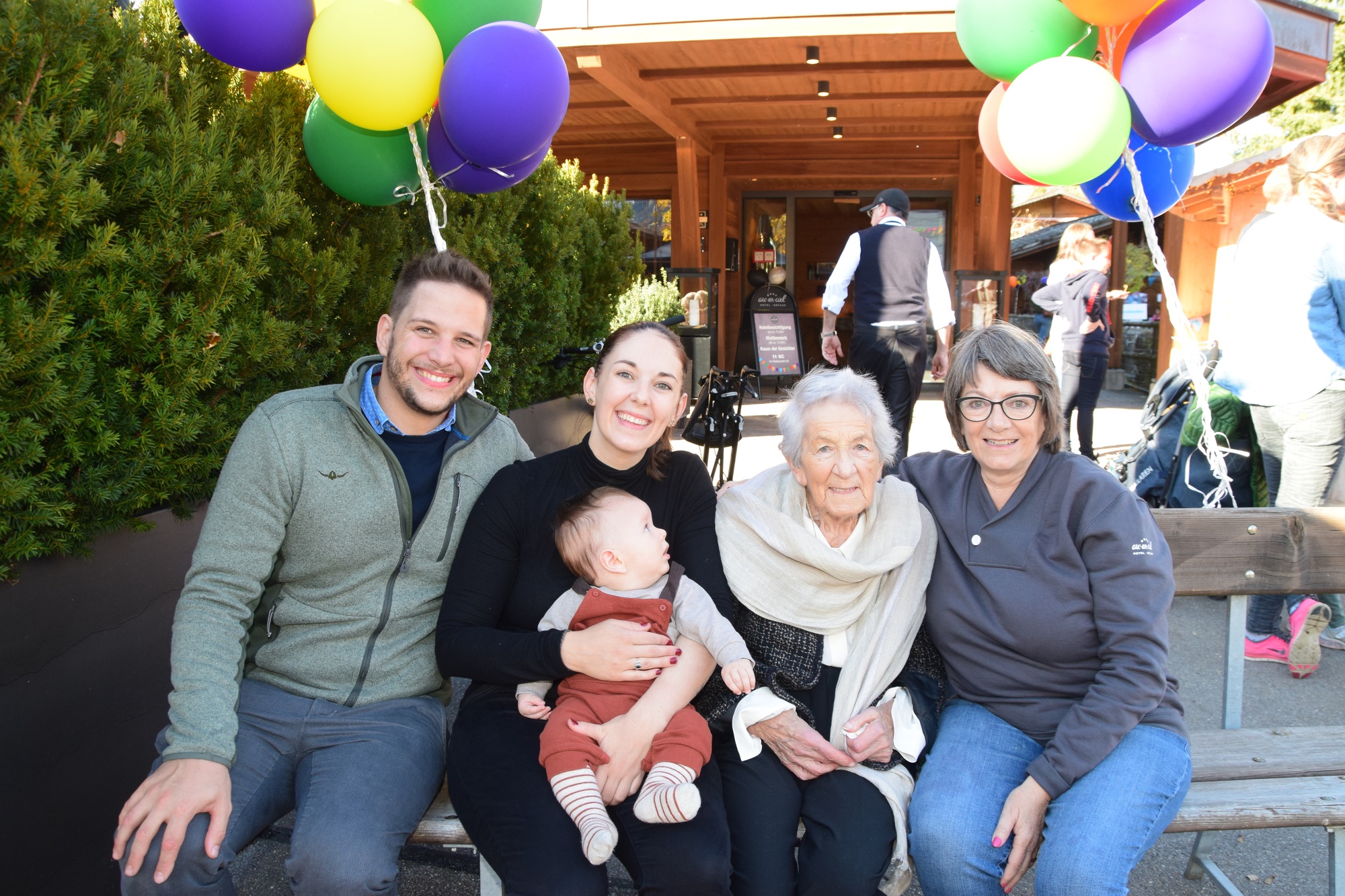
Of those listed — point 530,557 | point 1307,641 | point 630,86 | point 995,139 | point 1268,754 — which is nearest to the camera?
point 530,557

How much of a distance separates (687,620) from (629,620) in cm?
16

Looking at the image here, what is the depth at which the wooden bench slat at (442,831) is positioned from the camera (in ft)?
6.84

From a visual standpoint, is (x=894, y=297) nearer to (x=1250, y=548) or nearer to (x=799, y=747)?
(x=1250, y=548)

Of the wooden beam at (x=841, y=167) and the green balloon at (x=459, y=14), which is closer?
the green balloon at (x=459, y=14)

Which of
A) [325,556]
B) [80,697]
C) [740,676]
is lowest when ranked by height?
[80,697]

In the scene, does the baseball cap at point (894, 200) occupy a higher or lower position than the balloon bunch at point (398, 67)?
higher

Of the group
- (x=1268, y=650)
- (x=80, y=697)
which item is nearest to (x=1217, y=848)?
(x=1268, y=650)

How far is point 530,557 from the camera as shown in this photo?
7.84 ft

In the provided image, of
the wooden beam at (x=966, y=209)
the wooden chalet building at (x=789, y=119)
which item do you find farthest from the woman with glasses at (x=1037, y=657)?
the wooden beam at (x=966, y=209)

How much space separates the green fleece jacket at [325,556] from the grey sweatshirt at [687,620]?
330 millimetres

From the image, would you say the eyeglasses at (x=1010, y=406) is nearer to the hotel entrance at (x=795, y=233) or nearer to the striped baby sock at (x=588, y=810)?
the striped baby sock at (x=588, y=810)

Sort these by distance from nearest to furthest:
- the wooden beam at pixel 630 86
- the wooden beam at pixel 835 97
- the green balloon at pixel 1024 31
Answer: the green balloon at pixel 1024 31 → the wooden beam at pixel 630 86 → the wooden beam at pixel 835 97

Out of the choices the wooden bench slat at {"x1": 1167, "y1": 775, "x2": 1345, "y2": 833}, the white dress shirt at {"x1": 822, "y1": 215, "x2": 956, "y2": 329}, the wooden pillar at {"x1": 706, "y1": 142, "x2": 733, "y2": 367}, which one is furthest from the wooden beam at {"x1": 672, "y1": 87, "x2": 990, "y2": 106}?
the wooden bench slat at {"x1": 1167, "y1": 775, "x2": 1345, "y2": 833}

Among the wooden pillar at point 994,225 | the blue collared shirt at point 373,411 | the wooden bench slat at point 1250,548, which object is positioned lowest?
the wooden bench slat at point 1250,548
